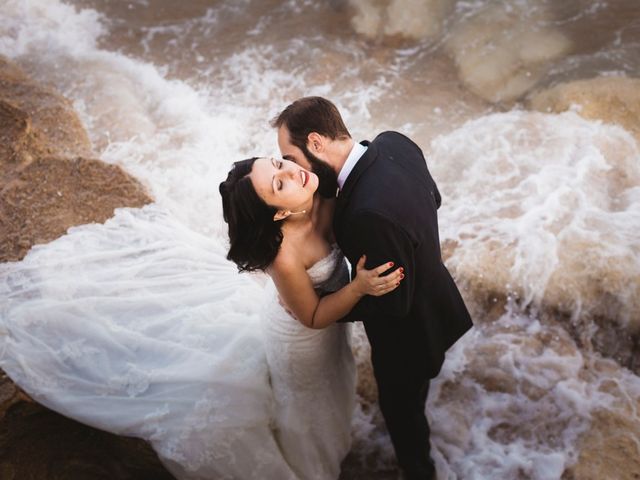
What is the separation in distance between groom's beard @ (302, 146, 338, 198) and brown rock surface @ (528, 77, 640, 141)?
3.91 meters

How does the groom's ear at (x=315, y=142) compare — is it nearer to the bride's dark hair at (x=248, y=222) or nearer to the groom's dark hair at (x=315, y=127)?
the groom's dark hair at (x=315, y=127)

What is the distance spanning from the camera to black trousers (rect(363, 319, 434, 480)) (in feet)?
8.62

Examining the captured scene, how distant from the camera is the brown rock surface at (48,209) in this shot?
294 cm

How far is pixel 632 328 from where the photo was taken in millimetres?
3764

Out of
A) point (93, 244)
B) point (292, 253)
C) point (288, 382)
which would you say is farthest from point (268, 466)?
point (93, 244)

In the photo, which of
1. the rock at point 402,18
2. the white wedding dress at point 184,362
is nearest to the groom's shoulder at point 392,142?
the white wedding dress at point 184,362

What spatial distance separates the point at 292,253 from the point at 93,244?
→ 5.59 feet

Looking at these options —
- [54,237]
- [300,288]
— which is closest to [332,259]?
[300,288]

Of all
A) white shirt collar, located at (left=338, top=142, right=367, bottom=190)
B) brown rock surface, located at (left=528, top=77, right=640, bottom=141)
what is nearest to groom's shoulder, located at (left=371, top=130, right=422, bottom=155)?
white shirt collar, located at (left=338, top=142, right=367, bottom=190)

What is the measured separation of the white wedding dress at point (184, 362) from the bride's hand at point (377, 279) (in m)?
0.33

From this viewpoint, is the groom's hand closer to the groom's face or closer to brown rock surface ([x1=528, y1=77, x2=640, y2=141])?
the groom's face

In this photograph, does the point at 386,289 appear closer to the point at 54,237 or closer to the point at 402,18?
the point at 54,237

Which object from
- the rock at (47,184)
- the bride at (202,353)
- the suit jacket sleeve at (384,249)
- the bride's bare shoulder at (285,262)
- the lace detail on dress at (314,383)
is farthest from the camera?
the rock at (47,184)

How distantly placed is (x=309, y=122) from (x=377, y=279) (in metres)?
0.79
